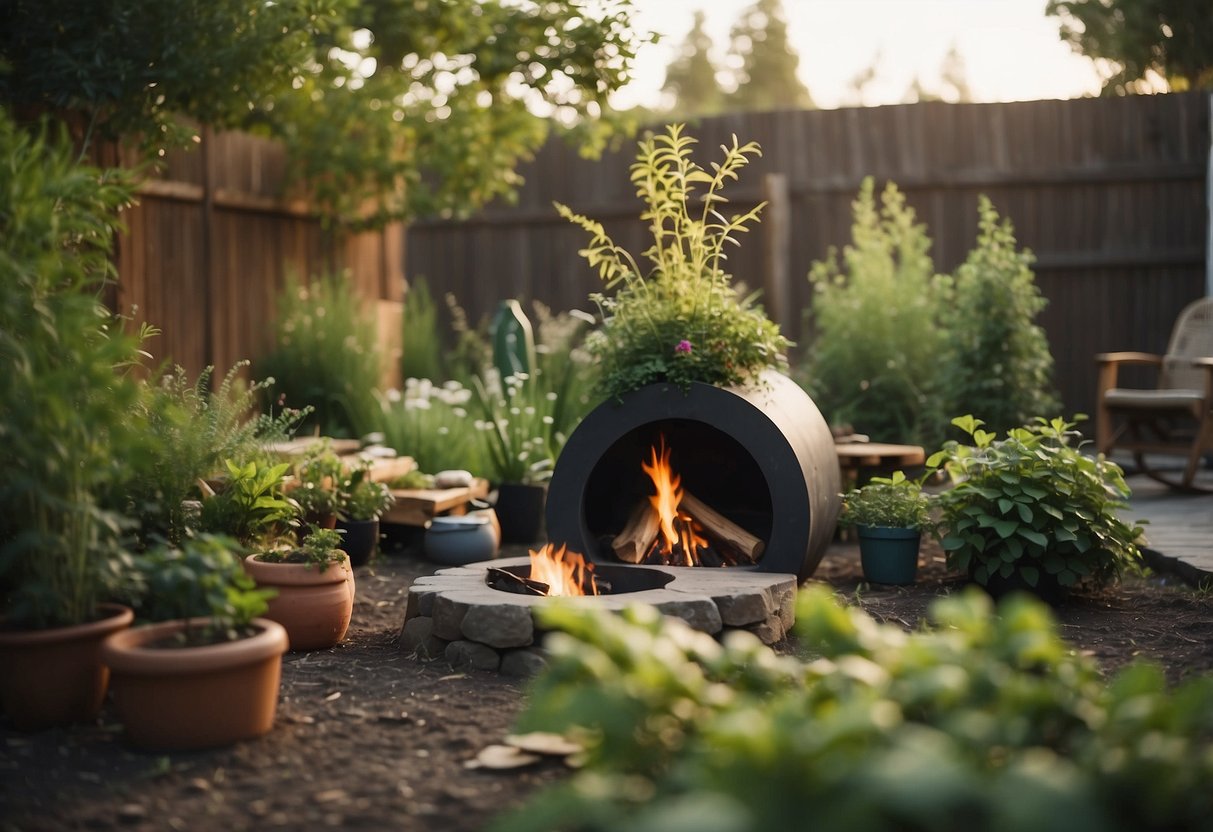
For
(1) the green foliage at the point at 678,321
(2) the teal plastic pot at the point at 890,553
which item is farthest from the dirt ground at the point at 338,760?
(1) the green foliage at the point at 678,321

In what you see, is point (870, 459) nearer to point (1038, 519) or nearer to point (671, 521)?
point (1038, 519)

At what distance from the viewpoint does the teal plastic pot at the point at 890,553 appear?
15.8 feet

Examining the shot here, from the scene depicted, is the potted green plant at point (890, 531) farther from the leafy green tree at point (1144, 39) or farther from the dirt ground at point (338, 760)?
the leafy green tree at point (1144, 39)

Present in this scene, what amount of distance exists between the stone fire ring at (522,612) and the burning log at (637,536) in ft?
1.19

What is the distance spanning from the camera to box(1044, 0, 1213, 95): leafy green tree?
11.7 metres

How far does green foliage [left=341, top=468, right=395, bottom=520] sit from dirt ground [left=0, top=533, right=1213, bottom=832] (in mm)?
1153

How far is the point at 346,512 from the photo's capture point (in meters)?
5.11

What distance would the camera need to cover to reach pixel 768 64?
82.8ft

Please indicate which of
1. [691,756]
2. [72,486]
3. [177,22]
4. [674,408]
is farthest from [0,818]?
[177,22]

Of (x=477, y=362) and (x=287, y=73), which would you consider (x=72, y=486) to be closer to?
(x=287, y=73)

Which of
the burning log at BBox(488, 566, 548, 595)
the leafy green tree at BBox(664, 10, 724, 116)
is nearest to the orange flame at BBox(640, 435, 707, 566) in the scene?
the burning log at BBox(488, 566, 548, 595)

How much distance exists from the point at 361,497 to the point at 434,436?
138cm

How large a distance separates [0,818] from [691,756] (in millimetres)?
1425

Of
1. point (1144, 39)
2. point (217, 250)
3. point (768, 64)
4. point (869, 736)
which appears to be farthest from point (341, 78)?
point (768, 64)
